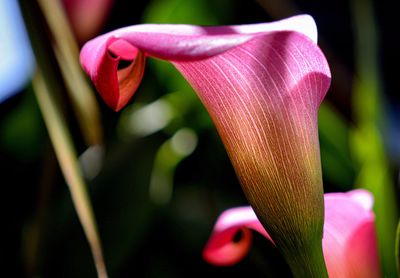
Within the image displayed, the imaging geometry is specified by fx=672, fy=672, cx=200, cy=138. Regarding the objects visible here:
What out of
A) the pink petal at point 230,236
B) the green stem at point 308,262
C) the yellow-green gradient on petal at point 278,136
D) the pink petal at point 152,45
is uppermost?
the pink petal at point 152,45

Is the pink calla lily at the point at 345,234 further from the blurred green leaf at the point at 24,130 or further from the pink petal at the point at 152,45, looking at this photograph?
the blurred green leaf at the point at 24,130

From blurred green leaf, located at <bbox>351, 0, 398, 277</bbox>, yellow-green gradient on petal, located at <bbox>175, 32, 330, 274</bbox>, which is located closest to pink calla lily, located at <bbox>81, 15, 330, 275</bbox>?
yellow-green gradient on petal, located at <bbox>175, 32, 330, 274</bbox>

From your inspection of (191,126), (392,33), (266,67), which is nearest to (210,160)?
(191,126)

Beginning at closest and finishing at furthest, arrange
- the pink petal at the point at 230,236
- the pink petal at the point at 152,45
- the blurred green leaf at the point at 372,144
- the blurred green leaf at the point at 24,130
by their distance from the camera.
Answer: the pink petal at the point at 152,45 → the pink petal at the point at 230,236 → the blurred green leaf at the point at 372,144 → the blurred green leaf at the point at 24,130

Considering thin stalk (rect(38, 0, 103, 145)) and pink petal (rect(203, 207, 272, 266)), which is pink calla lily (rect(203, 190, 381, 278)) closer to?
pink petal (rect(203, 207, 272, 266))

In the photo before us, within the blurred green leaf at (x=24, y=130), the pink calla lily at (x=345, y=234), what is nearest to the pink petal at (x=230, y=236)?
the pink calla lily at (x=345, y=234)

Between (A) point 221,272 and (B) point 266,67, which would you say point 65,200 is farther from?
(B) point 266,67

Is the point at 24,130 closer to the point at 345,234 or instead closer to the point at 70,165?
the point at 70,165

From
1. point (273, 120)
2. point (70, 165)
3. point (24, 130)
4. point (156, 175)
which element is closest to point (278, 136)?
point (273, 120)
